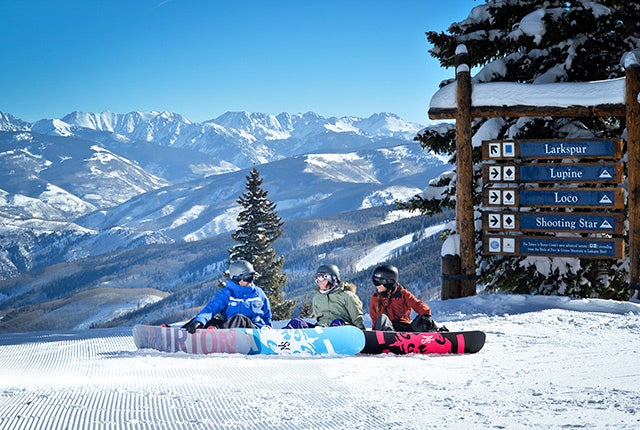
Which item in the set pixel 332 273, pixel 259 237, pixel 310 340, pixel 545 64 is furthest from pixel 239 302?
pixel 259 237

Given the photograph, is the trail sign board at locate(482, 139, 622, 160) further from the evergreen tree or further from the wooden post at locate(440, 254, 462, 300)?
the evergreen tree

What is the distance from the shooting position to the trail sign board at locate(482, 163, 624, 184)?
11.3 meters

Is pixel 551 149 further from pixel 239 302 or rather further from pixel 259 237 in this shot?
pixel 259 237

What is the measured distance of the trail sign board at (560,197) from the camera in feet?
37.3

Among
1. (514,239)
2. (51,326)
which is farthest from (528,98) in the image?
(51,326)

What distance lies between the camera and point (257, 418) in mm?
4402

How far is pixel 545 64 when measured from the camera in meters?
13.1

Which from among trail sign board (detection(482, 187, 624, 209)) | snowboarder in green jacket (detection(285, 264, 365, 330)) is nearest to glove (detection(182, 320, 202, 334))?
snowboarder in green jacket (detection(285, 264, 365, 330))

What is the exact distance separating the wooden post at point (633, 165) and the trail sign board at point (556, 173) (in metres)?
0.23

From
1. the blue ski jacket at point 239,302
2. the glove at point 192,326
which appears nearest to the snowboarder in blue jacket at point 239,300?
the blue ski jacket at point 239,302

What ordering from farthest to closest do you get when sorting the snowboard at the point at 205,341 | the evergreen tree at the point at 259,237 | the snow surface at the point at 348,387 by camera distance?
the evergreen tree at the point at 259,237
the snowboard at the point at 205,341
the snow surface at the point at 348,387

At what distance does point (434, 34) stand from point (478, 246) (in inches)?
182

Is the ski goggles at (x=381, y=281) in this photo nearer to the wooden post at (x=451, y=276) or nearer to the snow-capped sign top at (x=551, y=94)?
the wooden post at (x=451, y=276)

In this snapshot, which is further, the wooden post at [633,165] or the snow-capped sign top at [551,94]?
the snow-capped sign top at [551,94]
